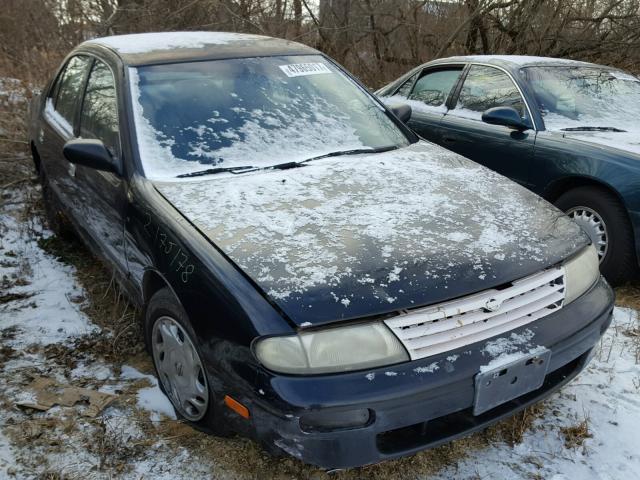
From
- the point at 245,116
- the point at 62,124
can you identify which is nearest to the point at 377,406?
the point at 245,116

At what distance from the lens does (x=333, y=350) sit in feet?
5.58

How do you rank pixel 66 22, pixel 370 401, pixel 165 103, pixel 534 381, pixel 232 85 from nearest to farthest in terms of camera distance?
pixel 370 401, pixel 534 381, pixel 165 103, pixel 232 85, pixel 66 22

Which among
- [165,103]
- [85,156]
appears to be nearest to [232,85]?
[165,103]

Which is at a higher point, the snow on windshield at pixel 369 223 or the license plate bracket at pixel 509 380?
the snow on windshield at pixel 369 223

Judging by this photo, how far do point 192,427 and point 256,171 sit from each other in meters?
1.15

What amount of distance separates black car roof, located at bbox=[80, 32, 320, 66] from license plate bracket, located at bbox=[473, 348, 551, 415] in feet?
7.26

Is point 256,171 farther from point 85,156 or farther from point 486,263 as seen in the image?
point 486,263

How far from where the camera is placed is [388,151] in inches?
116

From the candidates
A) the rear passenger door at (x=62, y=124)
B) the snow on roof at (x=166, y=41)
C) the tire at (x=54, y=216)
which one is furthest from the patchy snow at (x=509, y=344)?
the tire at (x=54, y=216)

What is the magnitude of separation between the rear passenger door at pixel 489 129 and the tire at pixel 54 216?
3.06 m

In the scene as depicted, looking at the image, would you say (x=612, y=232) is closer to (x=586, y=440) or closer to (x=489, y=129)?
(x=489, y=129)

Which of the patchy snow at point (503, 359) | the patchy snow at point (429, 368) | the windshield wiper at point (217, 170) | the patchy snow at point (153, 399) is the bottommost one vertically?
the patchy snow at point (153, 399)

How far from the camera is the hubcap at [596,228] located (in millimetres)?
3534

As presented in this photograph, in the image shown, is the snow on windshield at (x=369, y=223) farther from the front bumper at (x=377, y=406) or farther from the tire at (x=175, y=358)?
the tire at (x=175, y=358)
